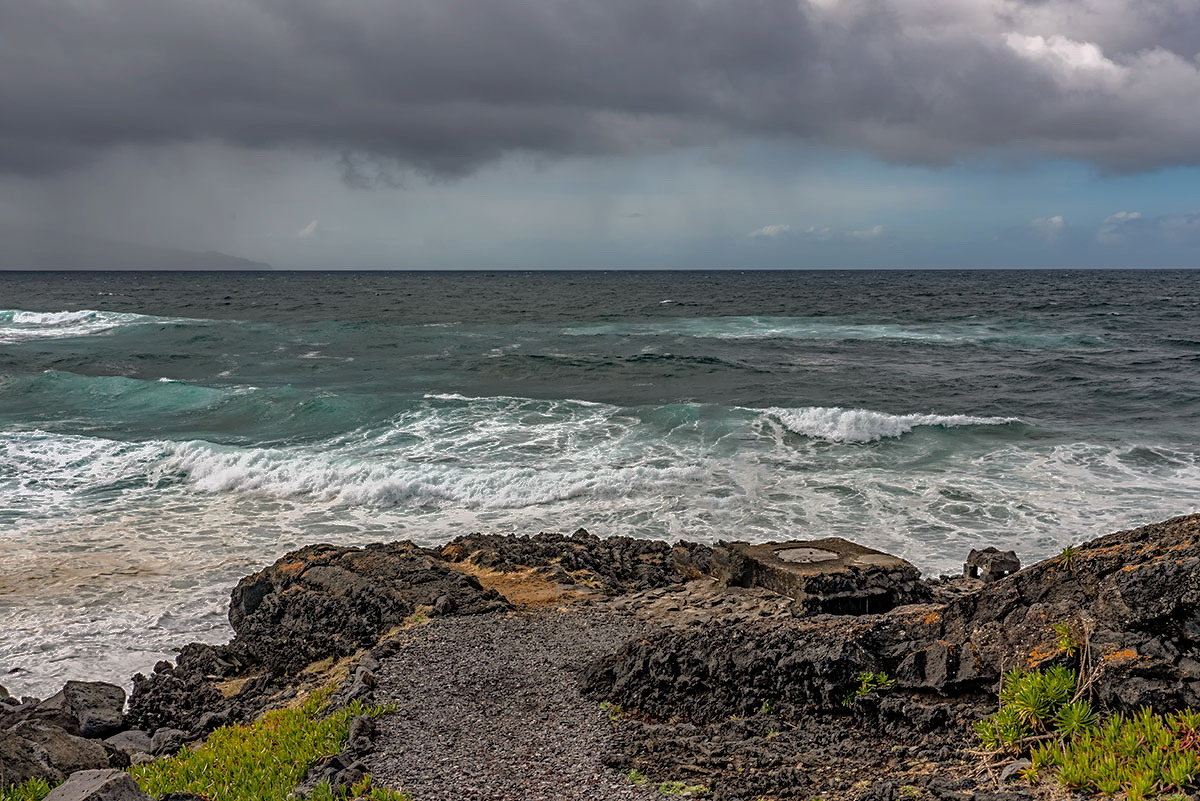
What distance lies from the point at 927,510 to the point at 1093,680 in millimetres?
12416

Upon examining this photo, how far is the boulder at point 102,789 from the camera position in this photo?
5949 millimetres

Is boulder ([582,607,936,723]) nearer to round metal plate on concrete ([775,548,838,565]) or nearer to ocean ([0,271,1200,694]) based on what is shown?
round metal plate on concrete ([775,548,838,565])

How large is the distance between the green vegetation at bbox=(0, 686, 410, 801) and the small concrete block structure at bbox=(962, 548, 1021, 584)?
8.74 metres

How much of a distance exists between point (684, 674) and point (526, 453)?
1486 centimetres

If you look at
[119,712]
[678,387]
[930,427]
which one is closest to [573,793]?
[119,712]

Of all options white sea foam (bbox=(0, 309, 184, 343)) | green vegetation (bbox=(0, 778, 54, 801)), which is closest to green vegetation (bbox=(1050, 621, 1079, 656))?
green vegetation (bbox=(0, 778, 54, 801))

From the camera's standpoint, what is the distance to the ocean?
15336mm

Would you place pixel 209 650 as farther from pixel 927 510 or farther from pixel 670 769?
pixel 927 510

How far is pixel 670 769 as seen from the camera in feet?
21.6

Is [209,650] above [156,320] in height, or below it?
below

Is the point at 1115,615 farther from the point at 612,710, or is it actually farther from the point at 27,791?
the point at 27,791

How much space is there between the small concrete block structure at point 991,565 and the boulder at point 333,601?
6.99 metres

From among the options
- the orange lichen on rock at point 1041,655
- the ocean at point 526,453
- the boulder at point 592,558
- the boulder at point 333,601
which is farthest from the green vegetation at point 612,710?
the ocean at point 526,453

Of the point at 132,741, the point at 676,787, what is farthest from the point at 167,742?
the point at 676,787
